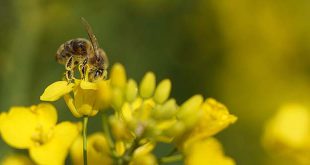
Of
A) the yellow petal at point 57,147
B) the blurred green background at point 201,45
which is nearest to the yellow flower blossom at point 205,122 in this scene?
the yellow petal at point 57,147

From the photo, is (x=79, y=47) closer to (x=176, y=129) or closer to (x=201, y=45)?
(x=176, y=129)

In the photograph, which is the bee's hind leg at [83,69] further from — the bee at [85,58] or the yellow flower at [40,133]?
the yellow flower at [40,133]

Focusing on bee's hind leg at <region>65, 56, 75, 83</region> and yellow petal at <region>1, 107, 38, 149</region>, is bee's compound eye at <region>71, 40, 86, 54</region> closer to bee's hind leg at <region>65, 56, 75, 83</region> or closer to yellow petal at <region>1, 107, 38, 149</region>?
bee's hind leg at <region>65, 56, 75, 83</region>

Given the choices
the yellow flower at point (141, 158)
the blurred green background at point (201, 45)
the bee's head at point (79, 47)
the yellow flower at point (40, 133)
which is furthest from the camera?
the blurred green background at point (201, 45)

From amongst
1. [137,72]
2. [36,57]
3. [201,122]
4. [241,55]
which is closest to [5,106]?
[36,57]

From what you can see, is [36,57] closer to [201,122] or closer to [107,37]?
[107,37]

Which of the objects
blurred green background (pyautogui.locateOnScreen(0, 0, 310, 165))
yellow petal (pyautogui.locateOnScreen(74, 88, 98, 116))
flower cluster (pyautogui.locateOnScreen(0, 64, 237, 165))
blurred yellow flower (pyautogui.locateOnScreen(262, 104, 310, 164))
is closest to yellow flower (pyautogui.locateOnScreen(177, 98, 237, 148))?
flower cluster (pyautogui.locateOnScreen(0, 64, 237, 165))
